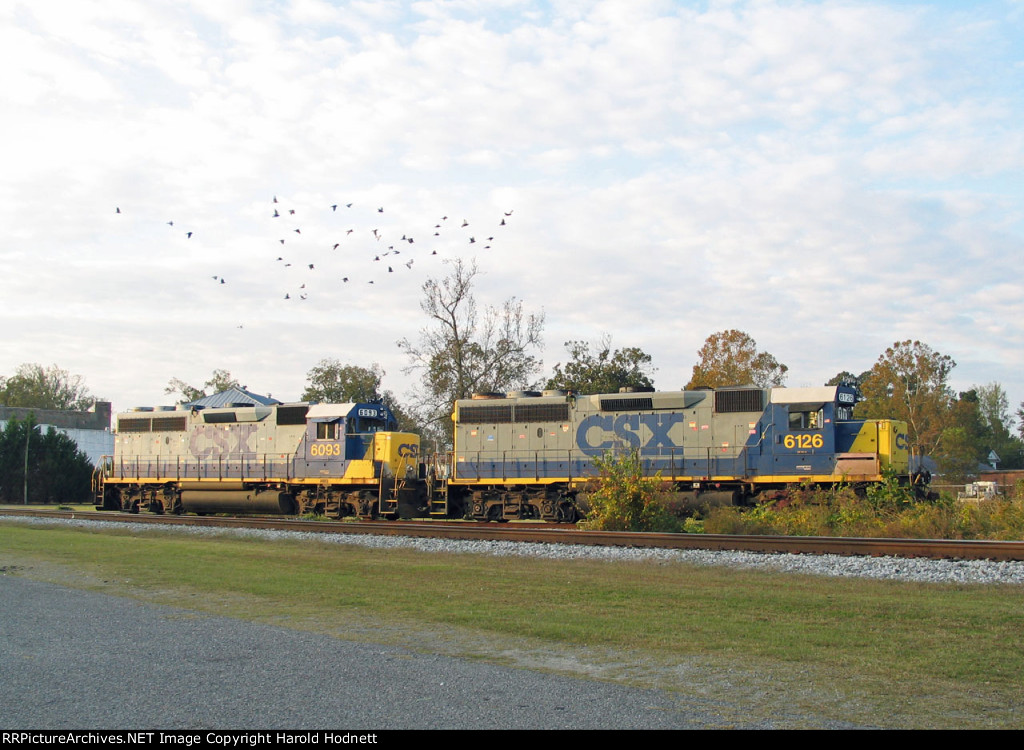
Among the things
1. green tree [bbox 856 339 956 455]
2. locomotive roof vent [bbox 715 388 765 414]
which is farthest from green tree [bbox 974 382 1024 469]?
locomotive roof vent [bbox 715 388 765 414]

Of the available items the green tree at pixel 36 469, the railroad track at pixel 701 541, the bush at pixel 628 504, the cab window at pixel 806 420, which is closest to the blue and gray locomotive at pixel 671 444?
the cab window at pixel 806 420

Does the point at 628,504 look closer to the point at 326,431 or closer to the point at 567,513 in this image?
the point at 567,513

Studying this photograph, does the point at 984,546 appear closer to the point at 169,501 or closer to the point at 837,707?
the point at 837,707

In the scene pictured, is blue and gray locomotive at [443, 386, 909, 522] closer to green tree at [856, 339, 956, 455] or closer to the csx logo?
the csx logo

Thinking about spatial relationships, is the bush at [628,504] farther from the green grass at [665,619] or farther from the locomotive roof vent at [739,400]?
the green grass at [665,619]

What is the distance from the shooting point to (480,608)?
420 inches

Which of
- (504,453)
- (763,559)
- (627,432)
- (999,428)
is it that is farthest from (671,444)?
(999,428)

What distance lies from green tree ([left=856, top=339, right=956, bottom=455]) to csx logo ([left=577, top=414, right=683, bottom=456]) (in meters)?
39.5

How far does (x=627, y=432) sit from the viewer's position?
26.8 m

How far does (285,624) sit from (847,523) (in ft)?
49.5

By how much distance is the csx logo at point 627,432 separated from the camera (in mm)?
26328

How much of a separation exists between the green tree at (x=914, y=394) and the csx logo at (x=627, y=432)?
130 ft

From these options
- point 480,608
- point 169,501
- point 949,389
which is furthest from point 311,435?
point 949,389

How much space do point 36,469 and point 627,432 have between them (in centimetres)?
4007
